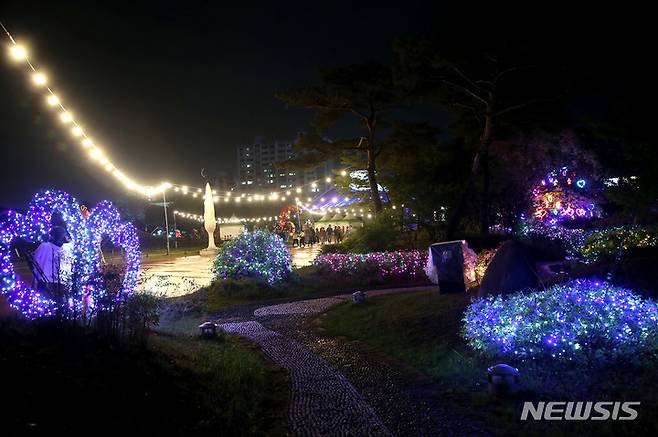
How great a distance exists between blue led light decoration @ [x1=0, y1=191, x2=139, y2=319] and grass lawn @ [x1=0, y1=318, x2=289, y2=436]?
947 mm

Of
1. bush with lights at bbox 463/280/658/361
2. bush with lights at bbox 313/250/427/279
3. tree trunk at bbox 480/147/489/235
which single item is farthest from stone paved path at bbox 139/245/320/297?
bush with lights at bbox 463/280/658/361

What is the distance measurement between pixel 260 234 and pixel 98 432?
12.9m

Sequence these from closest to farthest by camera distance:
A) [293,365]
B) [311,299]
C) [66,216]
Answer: [293,365], [66,216], [311,299]

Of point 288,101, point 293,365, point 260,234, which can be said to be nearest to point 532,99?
point 288,101

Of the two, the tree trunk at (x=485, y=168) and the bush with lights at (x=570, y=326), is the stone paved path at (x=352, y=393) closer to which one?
the bush with lights at (x=570, y=326)

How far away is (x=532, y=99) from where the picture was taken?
18344 mm

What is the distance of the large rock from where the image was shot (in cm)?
865

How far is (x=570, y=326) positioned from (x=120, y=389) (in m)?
5.46

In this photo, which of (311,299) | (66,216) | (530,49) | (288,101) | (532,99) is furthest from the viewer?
(288,101)

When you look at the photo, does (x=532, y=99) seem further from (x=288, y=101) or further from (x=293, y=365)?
(x=293, y=365)

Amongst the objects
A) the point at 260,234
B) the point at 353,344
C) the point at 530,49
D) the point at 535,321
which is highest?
the point at 530,49

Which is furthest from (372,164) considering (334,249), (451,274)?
(451,274)

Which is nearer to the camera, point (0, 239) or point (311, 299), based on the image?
point (0, 239)

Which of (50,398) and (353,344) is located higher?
(50,398)
